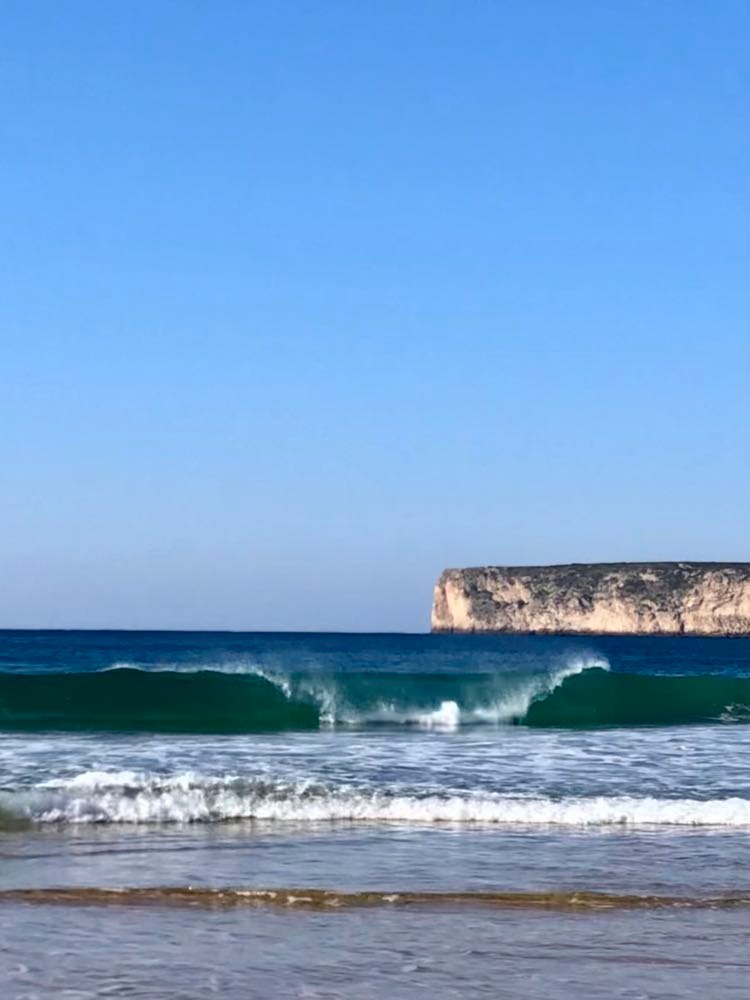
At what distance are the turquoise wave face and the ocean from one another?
7.47m

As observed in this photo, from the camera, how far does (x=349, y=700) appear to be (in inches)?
1102

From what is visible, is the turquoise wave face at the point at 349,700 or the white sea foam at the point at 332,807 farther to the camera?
the turquoise wave face at the point at 349,700

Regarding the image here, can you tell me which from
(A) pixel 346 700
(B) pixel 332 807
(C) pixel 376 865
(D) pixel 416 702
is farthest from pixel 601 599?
(C) pixel 376 865

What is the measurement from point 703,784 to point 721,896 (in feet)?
17.8

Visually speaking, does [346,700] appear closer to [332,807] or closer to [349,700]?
[349,700]

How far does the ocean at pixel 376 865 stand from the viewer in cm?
638

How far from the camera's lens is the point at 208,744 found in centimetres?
1606

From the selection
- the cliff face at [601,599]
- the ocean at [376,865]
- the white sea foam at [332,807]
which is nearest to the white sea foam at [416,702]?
the ocean at [376,865]

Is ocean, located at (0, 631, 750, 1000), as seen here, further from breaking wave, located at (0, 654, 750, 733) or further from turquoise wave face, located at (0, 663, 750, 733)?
turquoise wave face, located at (0, 663, 750, 733)

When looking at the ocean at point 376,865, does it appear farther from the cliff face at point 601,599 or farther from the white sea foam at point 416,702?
the cliff face at point 601,599

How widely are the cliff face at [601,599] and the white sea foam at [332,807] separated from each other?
114077 mm

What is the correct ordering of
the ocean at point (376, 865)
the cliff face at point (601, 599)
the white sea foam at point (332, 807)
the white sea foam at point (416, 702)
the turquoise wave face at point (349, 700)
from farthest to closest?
the cliff face at point (601, 599) < the white sea foam at point (416, 702) < the turquoise wave face at point (349, 700) < the white sea foam at point (332, 807) < the ocean at point (376, 865)

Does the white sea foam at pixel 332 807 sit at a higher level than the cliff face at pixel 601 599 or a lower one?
lower

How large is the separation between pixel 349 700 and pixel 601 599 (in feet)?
334
